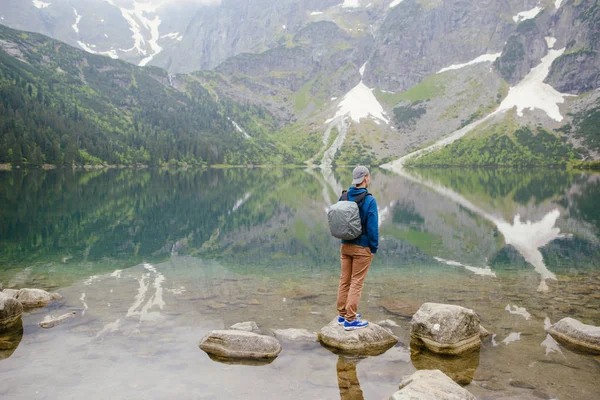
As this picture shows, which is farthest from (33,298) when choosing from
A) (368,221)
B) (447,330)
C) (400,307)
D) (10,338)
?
(447,330)

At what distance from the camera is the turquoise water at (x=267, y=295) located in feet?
33.4

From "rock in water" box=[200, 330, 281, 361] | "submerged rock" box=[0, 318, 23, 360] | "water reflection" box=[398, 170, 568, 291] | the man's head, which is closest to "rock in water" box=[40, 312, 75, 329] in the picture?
"submerged rock" box=[0, 318, 23, 360]

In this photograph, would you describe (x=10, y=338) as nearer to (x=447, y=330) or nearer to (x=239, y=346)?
(x=239, y=346)

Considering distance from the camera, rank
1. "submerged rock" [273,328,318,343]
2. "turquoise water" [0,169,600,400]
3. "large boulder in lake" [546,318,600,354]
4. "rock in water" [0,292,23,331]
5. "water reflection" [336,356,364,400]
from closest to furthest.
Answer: "water reflection" [336,356,364,400] → "turquoise water" [0,169,600,400] → "large boulder in lake" [546,318,600,354] → "submerged rock" [273,328,318,343] → "rock in water" [0,292,23,331]

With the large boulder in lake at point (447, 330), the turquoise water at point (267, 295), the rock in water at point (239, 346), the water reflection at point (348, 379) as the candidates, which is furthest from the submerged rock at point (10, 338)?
the large boulder in lake at point (447, 330)

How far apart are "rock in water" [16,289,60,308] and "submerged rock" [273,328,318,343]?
9572 millimetres

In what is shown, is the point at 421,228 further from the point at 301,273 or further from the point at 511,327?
the point at 511,327

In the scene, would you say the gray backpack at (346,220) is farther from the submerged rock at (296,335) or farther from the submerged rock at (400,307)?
the submerged rock at (400,307)

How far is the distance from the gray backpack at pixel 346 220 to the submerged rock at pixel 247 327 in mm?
4553

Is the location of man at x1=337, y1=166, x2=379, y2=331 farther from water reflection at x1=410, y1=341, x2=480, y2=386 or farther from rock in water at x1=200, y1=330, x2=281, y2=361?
rock in water at x1=200, y1=330, x2=281, y2=361

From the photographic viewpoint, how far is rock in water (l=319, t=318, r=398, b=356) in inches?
475

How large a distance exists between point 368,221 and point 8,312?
11.9 metres

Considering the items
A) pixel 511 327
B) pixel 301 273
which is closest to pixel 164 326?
pixel 301 273

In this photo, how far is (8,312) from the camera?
13656 mm
